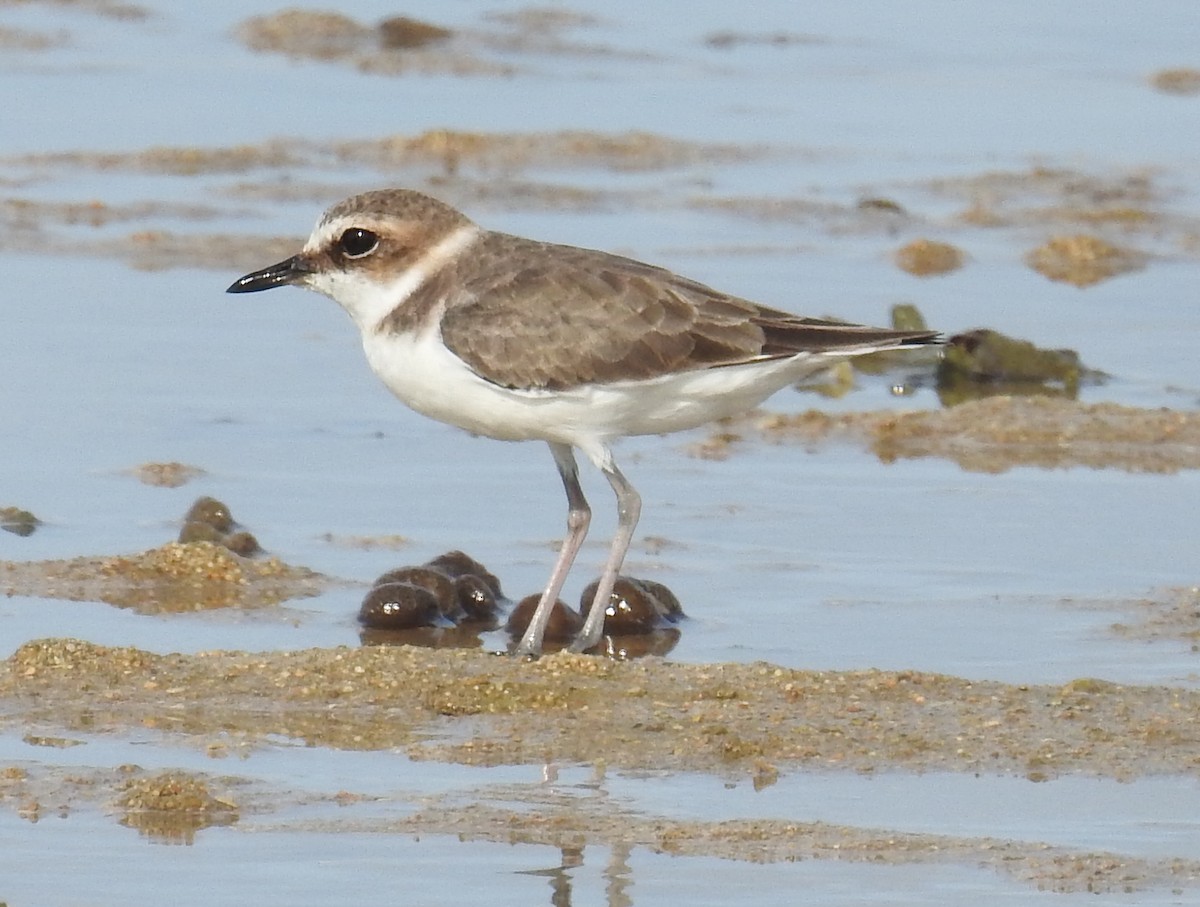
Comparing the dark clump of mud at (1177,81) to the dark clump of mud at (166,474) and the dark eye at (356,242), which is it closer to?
the dark clump of mud at (166,474)

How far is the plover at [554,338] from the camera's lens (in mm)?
7258

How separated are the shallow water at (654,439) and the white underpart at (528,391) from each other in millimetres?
669

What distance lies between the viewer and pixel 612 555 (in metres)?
7.46

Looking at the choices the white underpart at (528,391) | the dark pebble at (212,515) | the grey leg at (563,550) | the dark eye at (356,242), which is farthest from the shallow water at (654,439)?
the dark eye at (356,242)

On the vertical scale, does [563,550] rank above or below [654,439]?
below

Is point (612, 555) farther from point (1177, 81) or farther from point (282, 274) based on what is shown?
point (1177, 81)

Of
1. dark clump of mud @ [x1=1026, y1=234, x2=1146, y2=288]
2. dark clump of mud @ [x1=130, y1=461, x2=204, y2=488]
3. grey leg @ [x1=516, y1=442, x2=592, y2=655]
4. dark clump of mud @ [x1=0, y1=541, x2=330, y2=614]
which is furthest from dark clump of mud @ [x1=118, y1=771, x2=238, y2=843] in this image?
dark clump of mud @ [x1=1026, y1=234, x2=1146, y2=288]

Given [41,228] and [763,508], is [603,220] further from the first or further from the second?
[763,508]

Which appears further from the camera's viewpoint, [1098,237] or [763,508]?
[1098,237]

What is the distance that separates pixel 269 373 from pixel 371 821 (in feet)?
17.3

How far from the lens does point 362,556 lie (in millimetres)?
8219

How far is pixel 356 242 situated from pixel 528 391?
0.78 metres

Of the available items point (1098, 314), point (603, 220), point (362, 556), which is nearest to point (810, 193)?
point (603, 220)

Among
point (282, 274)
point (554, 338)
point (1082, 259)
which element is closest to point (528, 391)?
point (554, 338)
